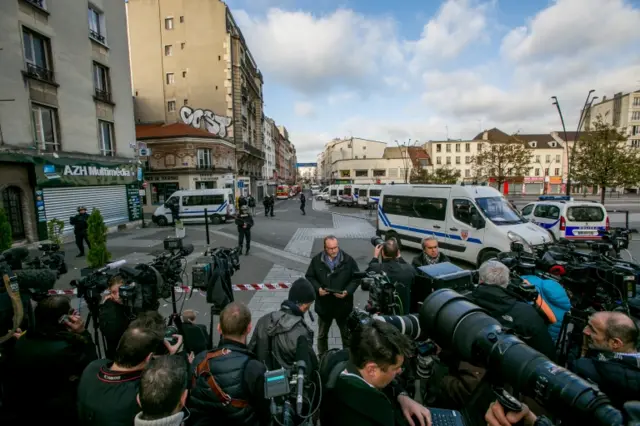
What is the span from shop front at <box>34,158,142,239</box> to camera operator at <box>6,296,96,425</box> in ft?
47.1

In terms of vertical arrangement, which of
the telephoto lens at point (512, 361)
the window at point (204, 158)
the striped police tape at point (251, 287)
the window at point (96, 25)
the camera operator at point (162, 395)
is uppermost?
the window at point (96, 25)

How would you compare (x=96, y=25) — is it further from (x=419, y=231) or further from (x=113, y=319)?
(x=113, y=319)

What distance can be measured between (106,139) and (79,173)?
360 cm

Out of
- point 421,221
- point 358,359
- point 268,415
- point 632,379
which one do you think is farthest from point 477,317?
point 421,221

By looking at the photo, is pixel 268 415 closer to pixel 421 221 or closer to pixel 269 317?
pixel 269 317

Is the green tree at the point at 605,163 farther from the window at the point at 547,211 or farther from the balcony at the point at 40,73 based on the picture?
the balcony at the point at 40,73

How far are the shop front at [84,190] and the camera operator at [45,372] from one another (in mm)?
14366

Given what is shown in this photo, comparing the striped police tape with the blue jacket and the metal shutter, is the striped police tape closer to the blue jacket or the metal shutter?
the blue jacket

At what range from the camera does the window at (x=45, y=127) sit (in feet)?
44.1

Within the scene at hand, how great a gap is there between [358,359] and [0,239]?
36.0 feet

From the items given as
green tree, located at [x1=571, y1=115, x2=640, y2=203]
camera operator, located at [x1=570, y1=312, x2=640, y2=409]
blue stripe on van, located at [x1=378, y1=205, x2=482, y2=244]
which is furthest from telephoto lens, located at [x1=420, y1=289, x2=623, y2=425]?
green tree, located at [x1=571, y1=115, x2=640, y2=203]

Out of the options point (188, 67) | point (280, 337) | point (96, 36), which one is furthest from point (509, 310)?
point (188, 67)

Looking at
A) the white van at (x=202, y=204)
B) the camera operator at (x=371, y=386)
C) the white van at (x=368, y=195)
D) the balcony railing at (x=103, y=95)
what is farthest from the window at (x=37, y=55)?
the white van at (x=368, y=195)

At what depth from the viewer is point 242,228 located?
37.4 ft
